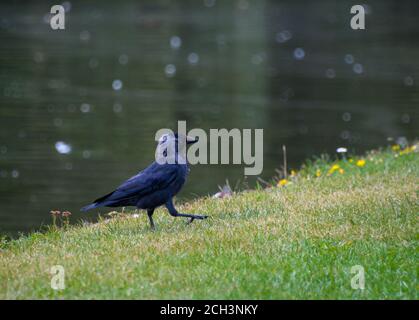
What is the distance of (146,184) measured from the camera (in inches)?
260

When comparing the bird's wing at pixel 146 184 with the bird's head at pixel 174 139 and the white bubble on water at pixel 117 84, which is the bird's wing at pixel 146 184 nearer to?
the bird's head at pixel 174 139

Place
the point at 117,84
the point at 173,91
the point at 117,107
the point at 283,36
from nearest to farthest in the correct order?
the point at 117,107, the point at 173,91, the point at 117,84, the point at 283,36

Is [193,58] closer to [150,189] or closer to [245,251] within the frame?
[150,189]

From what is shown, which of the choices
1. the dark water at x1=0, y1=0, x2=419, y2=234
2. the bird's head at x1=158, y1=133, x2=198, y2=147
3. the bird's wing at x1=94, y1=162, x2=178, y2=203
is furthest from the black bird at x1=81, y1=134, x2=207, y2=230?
the dark water at x1=0, y1=0, x2=419, y2=234

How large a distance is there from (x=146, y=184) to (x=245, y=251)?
1158mm

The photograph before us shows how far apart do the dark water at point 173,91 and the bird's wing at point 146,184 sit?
124 inches

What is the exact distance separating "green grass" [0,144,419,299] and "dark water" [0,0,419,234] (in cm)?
315

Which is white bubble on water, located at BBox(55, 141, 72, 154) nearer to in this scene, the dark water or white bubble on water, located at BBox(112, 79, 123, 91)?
the dark water

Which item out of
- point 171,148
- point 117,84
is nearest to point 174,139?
point 171,148

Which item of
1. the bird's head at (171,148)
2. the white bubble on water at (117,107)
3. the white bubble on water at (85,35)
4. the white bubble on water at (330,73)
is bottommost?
the bird's head at (171,148)

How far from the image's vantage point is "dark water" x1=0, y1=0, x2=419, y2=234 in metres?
12.8

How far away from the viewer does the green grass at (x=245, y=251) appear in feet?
17.0

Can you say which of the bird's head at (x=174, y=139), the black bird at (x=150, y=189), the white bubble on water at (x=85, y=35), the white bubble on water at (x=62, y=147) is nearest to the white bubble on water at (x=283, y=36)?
the white bubble on water at (x=85, y=35)
